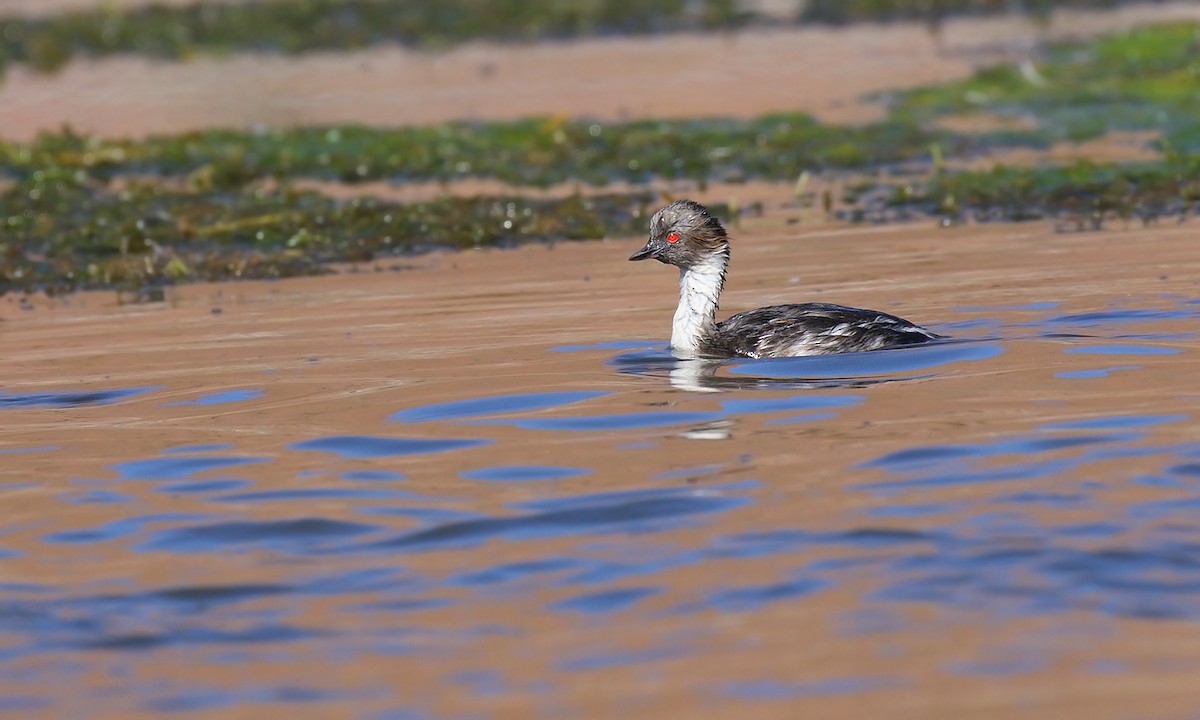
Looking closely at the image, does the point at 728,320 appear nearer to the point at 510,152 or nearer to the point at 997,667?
the point at 997,667

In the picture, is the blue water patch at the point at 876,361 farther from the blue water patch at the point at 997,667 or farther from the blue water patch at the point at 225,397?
the blue water patch at the point at 997,667

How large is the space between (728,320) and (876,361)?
1.40m

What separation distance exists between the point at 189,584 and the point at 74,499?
1.62 metres

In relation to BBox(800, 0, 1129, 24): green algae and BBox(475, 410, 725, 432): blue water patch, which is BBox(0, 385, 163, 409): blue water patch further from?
BBox(800, 0, 1129, 24): green algae

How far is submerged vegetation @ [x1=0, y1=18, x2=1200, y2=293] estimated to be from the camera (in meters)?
15.7

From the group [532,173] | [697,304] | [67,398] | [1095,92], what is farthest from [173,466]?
[1095,92]

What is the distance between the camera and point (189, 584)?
6.34 metres

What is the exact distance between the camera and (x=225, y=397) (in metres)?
9.96

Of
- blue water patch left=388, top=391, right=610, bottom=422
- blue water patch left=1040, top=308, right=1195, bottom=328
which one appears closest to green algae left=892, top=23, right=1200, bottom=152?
blue water patch left=1040, top=308, right=1195, bottom=328

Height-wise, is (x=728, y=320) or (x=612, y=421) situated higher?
(x=728, y=320)

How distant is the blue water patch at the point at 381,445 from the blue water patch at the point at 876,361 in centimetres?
211

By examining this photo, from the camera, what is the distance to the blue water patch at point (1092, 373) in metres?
8.99

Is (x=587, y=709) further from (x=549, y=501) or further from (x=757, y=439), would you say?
(x=757, y=439)

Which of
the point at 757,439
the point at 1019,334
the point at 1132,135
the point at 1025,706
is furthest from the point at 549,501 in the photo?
the point at 1132,135
